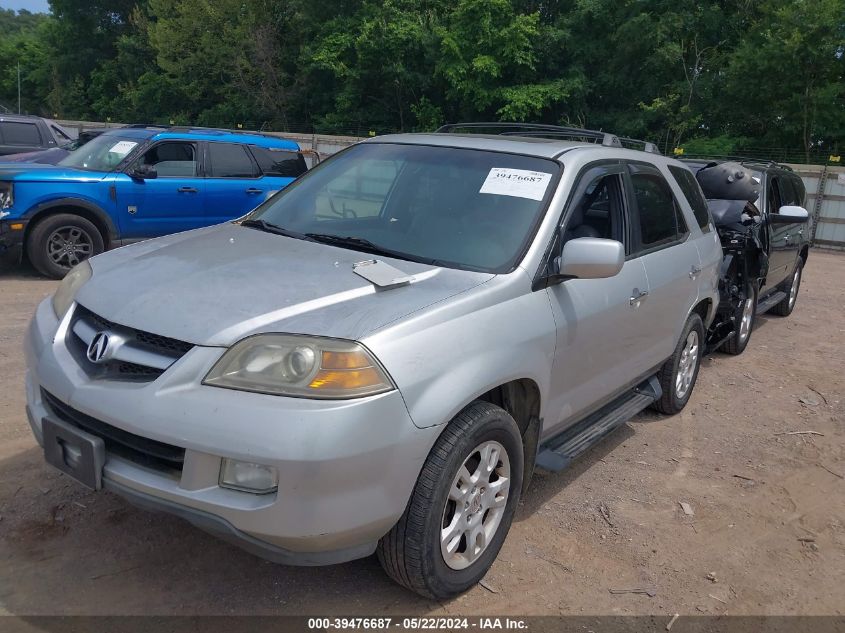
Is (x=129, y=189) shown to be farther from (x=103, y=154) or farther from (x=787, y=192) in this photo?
(x=787, y=192)

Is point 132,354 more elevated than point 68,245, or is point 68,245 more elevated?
point 132,354

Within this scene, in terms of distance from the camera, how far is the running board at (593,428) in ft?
11.7

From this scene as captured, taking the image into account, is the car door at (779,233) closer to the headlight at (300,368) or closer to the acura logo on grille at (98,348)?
the headlight at (300,368)

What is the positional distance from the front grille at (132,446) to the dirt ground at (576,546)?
64cm

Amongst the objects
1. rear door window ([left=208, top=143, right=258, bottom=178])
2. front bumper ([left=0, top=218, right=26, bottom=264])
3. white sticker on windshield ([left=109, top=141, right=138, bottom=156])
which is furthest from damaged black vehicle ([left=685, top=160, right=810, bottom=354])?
front bumper ([left=0, top=218, right=26, bottom=264])

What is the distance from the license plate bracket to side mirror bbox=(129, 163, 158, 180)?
21.2 ft

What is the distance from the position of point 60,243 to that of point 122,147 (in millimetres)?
1384

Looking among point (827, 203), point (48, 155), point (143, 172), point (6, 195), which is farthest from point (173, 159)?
point (827, 203)

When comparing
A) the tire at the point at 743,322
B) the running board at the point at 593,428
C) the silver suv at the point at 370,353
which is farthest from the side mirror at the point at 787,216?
the silver suv at the point at 370,353

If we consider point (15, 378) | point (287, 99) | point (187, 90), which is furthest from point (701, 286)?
point (187, 90)

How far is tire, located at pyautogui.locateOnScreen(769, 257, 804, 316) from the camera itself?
8.94 metres

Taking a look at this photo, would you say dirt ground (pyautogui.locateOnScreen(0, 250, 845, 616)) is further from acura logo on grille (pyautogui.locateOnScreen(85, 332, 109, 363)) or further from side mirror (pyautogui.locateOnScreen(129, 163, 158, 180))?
side mirror (pyautogui.locateOnScreen(129, 163, 158, 180))

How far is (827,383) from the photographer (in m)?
6.41

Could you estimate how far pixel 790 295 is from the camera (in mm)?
9062
